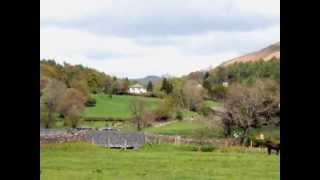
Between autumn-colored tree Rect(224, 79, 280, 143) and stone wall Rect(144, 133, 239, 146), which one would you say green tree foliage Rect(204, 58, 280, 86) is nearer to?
autumn-colored tree Rect(224, 79, 280, 143)

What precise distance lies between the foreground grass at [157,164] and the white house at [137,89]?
1.07 metres

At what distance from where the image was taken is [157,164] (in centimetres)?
455

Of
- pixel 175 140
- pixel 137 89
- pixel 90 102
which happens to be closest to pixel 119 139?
pixel 175 140

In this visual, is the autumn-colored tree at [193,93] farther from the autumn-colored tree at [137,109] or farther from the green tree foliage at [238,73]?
the autumn-colored tree at [137,109]

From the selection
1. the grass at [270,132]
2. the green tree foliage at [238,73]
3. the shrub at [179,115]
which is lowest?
the grass at [270,132]

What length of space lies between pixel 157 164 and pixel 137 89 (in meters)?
1.91

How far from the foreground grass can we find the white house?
3.50 feet

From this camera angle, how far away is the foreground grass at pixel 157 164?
13.1 feet

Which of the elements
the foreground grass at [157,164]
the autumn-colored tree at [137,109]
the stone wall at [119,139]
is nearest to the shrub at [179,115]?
the autumn-colored tree at [137,109]

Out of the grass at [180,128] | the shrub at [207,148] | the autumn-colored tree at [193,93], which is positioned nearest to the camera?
the autumn-colored tree at [193,93]

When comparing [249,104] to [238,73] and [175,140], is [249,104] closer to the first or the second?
[238,73]
